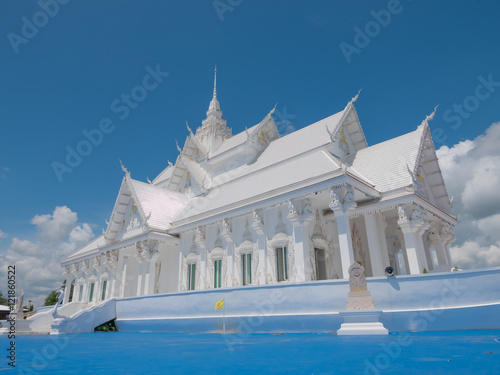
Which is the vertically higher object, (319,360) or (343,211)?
(343,211)

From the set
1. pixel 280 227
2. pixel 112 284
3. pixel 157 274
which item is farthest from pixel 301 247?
pixel 112 284

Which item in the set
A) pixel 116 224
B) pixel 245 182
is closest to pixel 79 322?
pixel 116 224

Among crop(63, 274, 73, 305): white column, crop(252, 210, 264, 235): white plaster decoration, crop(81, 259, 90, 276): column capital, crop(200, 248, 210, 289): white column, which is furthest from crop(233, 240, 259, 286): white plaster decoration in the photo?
crop(63, 274, 73, 305): white column

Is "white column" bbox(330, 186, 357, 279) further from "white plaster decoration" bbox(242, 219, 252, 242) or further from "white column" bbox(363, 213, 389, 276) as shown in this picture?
"white plaster decoration" bbox(242, 219, 252, 242)

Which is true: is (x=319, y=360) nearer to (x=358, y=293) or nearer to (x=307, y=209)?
(x=358, y=293)

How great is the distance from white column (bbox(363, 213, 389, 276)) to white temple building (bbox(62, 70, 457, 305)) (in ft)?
0.16

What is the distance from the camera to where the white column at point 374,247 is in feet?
50.9

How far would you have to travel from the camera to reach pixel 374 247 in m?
15.7

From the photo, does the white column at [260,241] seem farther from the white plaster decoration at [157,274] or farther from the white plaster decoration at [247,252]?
the white plaster decoration at [157,274]

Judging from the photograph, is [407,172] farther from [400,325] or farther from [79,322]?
[79,322]

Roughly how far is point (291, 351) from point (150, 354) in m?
3.43

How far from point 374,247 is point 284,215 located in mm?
4294

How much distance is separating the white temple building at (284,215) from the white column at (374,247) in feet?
0.16

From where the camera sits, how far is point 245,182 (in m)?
21.1
